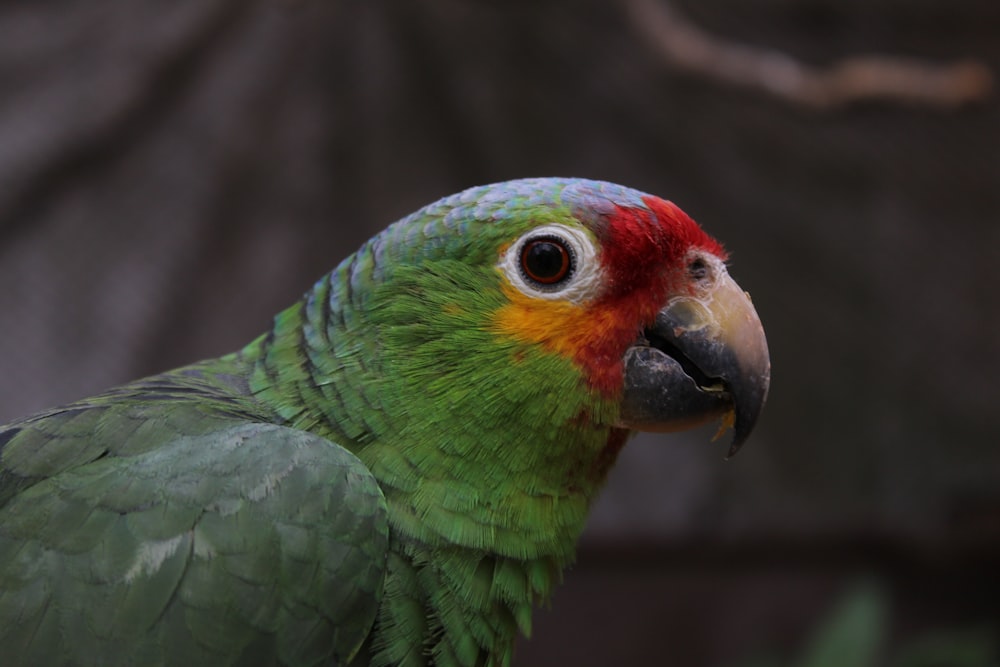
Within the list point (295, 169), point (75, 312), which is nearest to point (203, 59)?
point (295, 169)

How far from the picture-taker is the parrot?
116cm

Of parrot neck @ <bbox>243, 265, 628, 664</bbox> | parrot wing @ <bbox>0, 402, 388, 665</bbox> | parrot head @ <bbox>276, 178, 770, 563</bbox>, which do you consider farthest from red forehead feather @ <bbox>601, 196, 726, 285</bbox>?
parrot wing @ <bbox>0, 402, 388, 665</bbox>

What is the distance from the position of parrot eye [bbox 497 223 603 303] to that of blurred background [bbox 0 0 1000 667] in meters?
1.75

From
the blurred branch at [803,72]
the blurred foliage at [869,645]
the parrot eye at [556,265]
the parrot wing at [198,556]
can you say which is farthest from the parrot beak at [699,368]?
the blurred foliage at [869,645]

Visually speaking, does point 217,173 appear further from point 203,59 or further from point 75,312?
point 75,312

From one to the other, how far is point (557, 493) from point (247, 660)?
52 cm

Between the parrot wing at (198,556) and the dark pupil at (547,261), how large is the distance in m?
0.41

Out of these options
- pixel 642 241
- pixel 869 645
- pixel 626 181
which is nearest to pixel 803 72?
pixel 626 181

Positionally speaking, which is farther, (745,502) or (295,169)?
(745,502)

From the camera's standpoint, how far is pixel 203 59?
2.70m

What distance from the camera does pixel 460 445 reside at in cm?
130

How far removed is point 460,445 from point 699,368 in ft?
1.32

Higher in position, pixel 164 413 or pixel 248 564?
pixel 164 413

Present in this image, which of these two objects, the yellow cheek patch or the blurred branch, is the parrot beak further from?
the blurred branch
